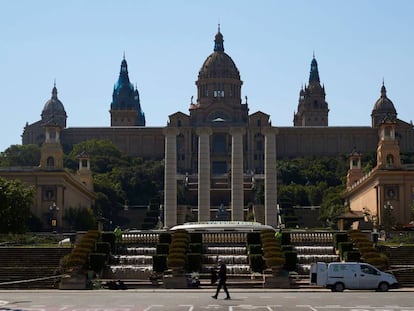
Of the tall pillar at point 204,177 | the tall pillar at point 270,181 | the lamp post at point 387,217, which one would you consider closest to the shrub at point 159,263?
the tall pillar at point 204,177

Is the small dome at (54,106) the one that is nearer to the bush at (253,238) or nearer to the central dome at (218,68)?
the central dome at (218,68)

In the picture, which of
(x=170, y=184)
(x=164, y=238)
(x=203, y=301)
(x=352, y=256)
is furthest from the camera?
(x=170, y=184)

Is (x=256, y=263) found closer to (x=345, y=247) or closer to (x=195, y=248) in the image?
(x=195, y=248)

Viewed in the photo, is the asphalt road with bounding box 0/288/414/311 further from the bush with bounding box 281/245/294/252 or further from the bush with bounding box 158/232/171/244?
the bush with bounding box 158/232/171/244

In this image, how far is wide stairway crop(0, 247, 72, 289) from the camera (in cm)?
4534

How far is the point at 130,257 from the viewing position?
5259cm

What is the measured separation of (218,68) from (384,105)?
3448cm

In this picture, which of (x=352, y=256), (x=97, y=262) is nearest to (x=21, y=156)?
(x=97, y=262)

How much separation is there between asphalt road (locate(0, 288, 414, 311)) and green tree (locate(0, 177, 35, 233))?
2818cm

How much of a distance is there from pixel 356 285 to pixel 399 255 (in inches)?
463

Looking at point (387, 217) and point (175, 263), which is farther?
point (387, 217)

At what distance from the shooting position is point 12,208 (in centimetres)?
6681

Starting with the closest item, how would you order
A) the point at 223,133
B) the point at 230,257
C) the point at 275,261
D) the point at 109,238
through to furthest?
the point at 275,261 → the point at 230,257 → the point at 109,238 → the point at 223,133

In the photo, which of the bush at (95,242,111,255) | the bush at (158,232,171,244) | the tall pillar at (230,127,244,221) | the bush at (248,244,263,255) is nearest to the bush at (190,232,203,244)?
the bush at (158,232,171,244)
